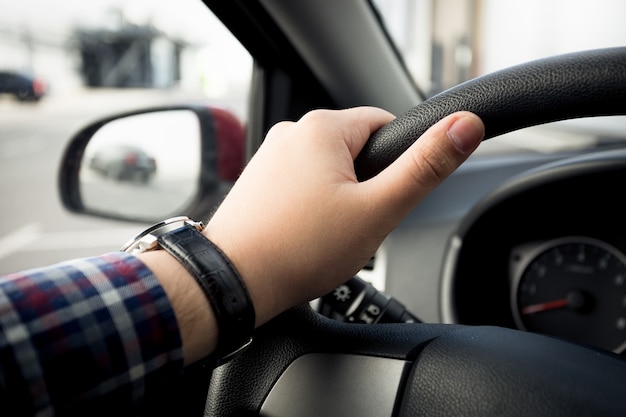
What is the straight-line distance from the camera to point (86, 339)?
551mm

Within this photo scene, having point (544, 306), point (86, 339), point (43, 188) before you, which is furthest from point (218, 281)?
point (43, 188)

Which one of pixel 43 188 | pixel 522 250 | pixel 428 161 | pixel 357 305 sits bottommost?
pixel 43 188

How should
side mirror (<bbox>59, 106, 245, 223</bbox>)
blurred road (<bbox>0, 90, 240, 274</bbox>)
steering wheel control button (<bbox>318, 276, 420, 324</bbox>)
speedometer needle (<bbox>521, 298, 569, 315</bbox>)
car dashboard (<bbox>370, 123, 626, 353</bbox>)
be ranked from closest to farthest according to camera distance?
steering wheel control button (<bbox>318, 276, 420, 324</bbox>), car dashboard (<bbox>370, 123, 626, 353</bbox>), speedometer needle (<bbox>521, 298, 569, 315</bbox>), side mirror (<bbox>59, 106, 245, 223</bbox>), blurred road (<bbox>0, 90, 240, 274</bbox>)

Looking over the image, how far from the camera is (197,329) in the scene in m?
0.61

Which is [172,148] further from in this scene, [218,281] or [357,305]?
[218,281]

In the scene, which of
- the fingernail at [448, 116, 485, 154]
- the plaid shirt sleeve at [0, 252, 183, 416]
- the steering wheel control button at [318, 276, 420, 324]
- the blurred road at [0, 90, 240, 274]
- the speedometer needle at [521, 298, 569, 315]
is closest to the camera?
the plaid shirt sleeve at [0, 252, 183, 416]

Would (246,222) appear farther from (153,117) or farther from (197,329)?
(153,117)

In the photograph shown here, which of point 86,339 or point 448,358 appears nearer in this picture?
point 86,339

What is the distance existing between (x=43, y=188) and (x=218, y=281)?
3.35 m

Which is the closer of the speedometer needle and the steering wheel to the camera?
the steering wheel

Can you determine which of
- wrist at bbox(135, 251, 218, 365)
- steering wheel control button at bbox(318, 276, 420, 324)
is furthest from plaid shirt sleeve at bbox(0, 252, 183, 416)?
steering wheel control button at bbox(318, 276, 420, 324)

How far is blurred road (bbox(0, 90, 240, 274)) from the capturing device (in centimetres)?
221

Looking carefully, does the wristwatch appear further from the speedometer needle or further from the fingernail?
the speedometer needle

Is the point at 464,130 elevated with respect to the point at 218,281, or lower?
elevated
